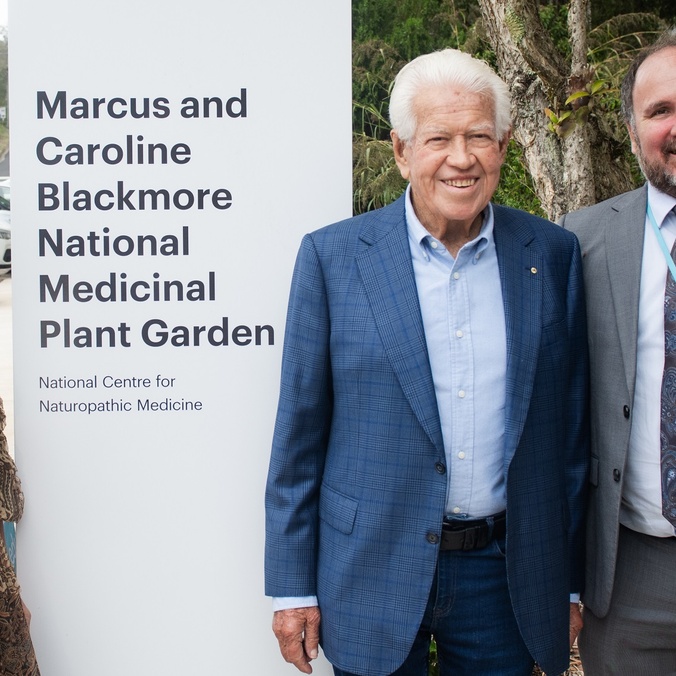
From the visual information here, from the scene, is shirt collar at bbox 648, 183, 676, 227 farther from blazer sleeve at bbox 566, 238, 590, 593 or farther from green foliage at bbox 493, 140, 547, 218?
green foliage at bbox 493, 140, 547, 218

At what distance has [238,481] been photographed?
2.38m

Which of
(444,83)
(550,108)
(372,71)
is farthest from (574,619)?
(372,71)

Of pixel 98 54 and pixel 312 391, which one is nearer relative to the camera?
pixel 312 391

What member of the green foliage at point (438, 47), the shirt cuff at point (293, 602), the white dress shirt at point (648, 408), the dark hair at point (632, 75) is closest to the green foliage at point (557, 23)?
the green foliage at point (438, 47)

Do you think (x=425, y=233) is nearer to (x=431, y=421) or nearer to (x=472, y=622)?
(x=431, y=421)

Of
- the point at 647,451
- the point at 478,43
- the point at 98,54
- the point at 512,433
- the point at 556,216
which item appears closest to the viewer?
the point at 512,433

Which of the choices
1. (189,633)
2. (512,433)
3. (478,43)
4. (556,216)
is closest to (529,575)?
(512,433)

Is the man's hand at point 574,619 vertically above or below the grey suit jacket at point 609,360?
below

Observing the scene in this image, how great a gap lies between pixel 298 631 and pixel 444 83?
1.29m

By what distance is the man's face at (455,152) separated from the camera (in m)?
1.86

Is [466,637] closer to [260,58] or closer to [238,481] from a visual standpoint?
[238,481]

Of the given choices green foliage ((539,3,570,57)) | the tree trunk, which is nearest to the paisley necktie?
Result: the tree trunk

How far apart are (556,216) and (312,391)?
2.24 meters

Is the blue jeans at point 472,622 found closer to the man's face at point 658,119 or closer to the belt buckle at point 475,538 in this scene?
the belt buckle at point 475,538
